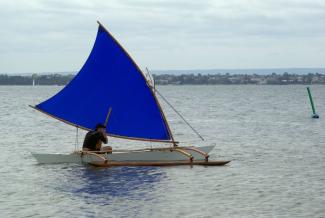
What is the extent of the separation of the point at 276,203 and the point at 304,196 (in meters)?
2.24

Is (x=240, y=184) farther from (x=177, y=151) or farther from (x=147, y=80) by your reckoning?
(x=147, y=80)

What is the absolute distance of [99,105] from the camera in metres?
37.9

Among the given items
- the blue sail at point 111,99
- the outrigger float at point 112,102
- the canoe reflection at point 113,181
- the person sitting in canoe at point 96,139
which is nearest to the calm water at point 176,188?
the canoe reflection at point 113,181

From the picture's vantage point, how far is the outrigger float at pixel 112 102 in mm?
37406

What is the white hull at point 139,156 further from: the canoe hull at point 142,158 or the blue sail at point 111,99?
the blue sail at point 111,99

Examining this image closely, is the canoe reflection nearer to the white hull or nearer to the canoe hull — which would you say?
the canoe hull

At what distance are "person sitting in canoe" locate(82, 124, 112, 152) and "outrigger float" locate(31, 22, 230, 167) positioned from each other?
1456 mm

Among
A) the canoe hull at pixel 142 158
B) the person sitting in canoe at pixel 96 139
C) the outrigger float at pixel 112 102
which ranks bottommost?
the canoe hull at pixel 142 158

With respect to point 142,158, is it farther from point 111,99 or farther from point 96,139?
point 111,99

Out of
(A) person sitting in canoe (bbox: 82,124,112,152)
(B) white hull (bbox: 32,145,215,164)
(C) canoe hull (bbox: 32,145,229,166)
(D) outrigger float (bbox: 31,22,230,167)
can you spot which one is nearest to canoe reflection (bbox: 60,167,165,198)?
(C) canoe hull (bbox: 32,145,229,166)

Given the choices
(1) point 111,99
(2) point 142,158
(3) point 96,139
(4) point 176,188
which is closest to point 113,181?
(4) point 176,188

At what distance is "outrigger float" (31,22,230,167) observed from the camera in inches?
1473

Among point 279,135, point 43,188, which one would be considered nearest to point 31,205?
point 43,188

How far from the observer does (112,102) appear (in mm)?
37938
